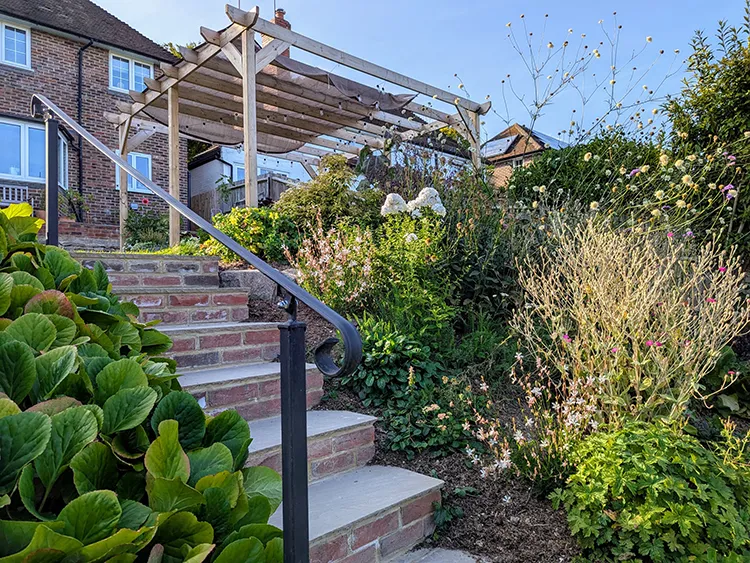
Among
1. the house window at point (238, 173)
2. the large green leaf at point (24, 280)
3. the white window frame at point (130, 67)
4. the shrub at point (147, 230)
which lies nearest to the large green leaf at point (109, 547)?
the large green leaf at point (24, 280)

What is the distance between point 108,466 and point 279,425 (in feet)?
A: 4.42

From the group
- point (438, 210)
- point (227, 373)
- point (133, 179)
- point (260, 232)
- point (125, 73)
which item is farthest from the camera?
point (125, 73)

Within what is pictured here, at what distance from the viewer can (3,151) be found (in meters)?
9.71

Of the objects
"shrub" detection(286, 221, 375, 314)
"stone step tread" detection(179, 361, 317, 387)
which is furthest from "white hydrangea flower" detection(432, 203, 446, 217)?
"stone step tread" detection(179, 361, 317, 387)

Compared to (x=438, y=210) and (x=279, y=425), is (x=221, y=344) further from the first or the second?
(x=438, y=210)

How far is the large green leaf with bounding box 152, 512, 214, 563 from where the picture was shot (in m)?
0.72

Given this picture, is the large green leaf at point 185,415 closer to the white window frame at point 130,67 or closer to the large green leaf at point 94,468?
the large green leaf at point 94,468

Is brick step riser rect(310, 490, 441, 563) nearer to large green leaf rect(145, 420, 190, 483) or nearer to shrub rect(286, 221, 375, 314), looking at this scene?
large green leaf rect(145, 420, 190, 483)

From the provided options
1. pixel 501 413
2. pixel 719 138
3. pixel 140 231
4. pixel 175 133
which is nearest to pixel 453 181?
pixel 719 138

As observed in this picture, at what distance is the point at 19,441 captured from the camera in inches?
29.3

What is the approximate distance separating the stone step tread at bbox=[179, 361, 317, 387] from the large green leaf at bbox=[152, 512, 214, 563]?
4.36ft

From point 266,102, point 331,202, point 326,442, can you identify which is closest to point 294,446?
point 326,442

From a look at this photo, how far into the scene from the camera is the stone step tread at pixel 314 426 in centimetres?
182

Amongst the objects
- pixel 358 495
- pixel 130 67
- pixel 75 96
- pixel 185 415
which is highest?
pixel 130 67
